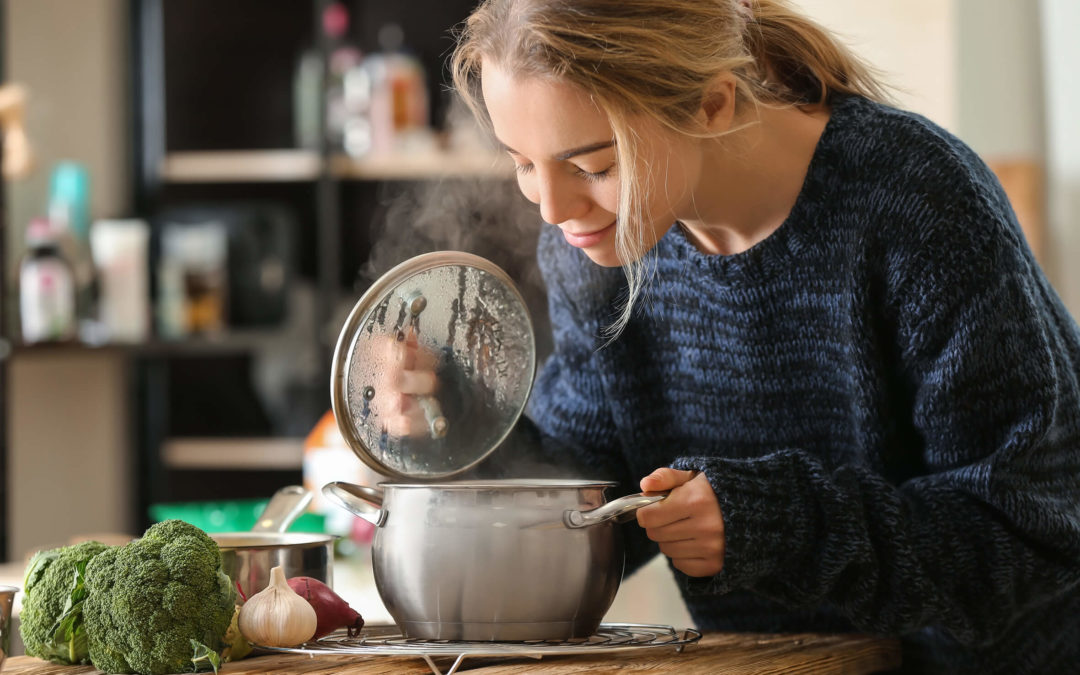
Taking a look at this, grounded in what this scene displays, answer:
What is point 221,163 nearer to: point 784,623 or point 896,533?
point 784,623

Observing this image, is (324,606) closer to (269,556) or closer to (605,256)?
(269,556)

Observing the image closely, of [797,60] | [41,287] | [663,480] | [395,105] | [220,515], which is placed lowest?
[220,515]

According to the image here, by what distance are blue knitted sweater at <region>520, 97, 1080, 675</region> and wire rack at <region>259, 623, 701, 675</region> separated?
0.05m

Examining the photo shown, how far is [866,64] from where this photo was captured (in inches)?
47.1

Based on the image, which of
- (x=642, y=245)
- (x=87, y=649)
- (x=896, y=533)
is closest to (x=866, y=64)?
(x=642, y=245)

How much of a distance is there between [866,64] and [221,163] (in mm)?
2027

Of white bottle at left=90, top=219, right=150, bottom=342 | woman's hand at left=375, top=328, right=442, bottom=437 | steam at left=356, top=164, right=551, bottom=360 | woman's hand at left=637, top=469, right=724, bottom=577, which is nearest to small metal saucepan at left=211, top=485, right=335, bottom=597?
woman's hand at left=375, top=328, right=442, bottom=437

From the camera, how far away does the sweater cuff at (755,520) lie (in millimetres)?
879

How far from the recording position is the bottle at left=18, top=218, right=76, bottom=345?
2498 millimetres

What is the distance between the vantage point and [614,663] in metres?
0.83

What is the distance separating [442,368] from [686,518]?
0.77 feet

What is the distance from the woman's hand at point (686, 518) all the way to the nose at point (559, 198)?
0.22 meters

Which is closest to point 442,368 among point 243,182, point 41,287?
point 41,287

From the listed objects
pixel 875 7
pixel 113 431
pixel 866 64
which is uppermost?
pixel 875 7
